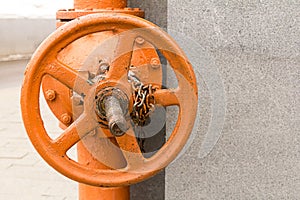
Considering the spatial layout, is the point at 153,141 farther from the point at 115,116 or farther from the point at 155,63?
the point at 115,116

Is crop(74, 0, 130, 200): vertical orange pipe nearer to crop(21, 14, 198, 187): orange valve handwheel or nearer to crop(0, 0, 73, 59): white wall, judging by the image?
crop(21, 14, 198, 187): orange valve handwheel

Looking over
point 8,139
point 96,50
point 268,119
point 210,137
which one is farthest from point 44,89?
point 8,139

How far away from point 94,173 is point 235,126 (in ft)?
1.45

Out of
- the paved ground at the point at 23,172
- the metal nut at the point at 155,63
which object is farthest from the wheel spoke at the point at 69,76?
the paved ground at the point at 23,172

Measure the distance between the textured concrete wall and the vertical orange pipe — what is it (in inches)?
6.3

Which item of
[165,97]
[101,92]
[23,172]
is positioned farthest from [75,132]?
[23,172]

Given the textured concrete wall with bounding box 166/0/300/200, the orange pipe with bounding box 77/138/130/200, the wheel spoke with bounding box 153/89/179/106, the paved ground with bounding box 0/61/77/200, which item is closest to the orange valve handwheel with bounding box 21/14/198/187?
the wheel spoke with bounding box 153/89/179/106

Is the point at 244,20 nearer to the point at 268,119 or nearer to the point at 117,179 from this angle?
the point at 268,119

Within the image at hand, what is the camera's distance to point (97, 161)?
135 cm

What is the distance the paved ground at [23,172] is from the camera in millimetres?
2662

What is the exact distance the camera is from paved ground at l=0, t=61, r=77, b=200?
2.66 meters

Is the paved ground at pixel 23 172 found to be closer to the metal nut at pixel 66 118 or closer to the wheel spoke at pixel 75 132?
the metal nut at pixel 66 118

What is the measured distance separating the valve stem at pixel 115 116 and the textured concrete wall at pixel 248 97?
0.37 meters

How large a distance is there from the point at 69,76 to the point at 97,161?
32cm
